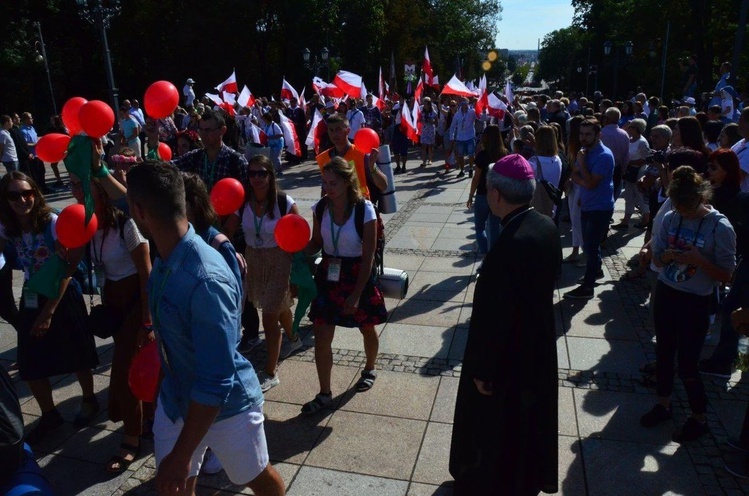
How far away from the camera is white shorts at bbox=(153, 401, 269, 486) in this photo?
2.36 m

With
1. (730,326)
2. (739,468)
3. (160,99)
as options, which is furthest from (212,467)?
(730,326)

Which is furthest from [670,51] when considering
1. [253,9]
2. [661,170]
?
[661,170]

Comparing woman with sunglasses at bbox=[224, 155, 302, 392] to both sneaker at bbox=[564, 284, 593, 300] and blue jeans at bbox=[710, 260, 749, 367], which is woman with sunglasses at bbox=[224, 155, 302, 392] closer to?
sneaker at bbox=[564, 284, 593, 300]

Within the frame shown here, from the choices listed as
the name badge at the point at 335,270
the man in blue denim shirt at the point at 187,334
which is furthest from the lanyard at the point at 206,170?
the man in blue denim shirt at the point at 187,334

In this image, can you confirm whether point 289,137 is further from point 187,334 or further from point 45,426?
point 187,334

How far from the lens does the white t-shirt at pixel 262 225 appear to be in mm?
4457

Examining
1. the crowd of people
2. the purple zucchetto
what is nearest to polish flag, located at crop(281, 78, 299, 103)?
the crowd of people

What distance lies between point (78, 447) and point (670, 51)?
42509mm

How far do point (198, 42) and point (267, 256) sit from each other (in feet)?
110

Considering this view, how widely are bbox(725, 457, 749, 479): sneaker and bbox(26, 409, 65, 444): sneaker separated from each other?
169 inches

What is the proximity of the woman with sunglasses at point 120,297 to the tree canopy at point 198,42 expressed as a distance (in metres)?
28.7

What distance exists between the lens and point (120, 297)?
3.79 metres

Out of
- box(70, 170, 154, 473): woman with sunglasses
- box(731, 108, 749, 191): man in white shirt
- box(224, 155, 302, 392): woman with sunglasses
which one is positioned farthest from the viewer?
box(731, 108, 749, 191): man in white shirt

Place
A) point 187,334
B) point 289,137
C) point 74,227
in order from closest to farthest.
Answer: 1. point 187,334
2. point 74,227
3. point 289,137
